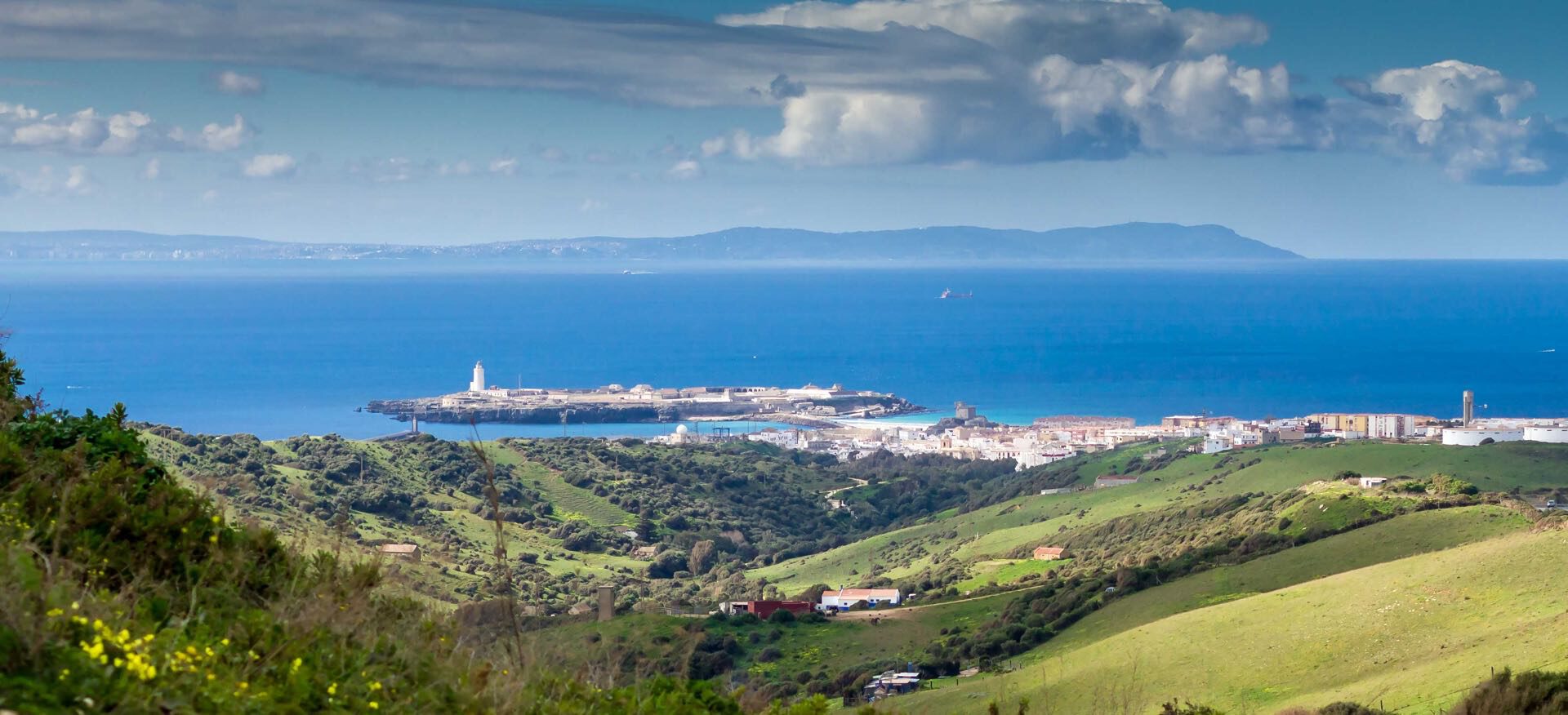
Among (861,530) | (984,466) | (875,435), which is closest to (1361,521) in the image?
(861,530)

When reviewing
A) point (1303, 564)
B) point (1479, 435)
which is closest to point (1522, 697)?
point (1303, 564)

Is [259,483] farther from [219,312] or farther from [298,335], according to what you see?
[219,312]

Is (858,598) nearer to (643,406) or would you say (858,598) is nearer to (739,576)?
(739,576)

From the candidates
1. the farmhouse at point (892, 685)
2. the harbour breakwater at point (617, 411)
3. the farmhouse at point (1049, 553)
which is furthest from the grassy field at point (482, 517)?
the harbour breakwater at point (617, 411)

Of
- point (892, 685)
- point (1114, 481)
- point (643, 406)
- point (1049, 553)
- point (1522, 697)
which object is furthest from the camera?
point (643, 406)

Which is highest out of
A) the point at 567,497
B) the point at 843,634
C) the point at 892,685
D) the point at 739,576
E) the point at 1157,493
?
the point at 892,685

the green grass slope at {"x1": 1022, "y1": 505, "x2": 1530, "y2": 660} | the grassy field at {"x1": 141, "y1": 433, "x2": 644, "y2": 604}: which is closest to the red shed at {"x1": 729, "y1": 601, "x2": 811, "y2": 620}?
the grassy field at {"x1": 141, "y1": 433, "x2": 644, "y2": 604}
